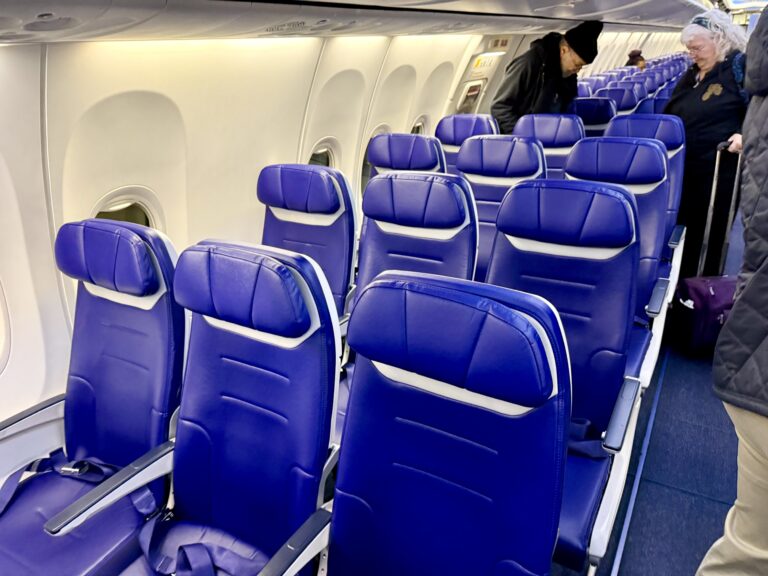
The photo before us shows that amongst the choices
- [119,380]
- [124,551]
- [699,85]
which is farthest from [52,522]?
[699,85]

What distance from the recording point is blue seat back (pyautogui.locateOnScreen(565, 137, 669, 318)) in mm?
2959

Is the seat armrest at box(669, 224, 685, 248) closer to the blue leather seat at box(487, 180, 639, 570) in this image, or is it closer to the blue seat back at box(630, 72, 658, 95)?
the blue leather seat at box(487, 180, 639, 570)

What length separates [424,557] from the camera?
57.4 inches

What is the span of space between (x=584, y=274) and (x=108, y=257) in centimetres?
167

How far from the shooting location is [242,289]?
5.25 ft

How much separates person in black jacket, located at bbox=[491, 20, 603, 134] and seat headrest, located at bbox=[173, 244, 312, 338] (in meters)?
3.79

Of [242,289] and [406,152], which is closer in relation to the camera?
[242,289]

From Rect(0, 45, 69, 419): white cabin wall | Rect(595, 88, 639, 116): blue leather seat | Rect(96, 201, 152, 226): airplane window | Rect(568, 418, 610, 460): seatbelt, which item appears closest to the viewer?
Rect(568, 418, 610, 460): seatbelt

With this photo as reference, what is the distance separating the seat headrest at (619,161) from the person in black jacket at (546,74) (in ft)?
5.45

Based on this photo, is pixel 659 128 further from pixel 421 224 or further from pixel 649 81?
pixel 649 81

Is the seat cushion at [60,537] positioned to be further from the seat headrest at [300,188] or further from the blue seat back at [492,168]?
the blue seat back at [492,168]

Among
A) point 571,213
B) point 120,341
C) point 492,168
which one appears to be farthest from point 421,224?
point 120,341

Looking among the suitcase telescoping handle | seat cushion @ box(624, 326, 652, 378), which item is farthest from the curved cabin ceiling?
seat cushion @ box(624, 326, 652, 378)

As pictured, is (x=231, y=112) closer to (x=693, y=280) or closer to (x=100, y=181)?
(x=100, y=181)
